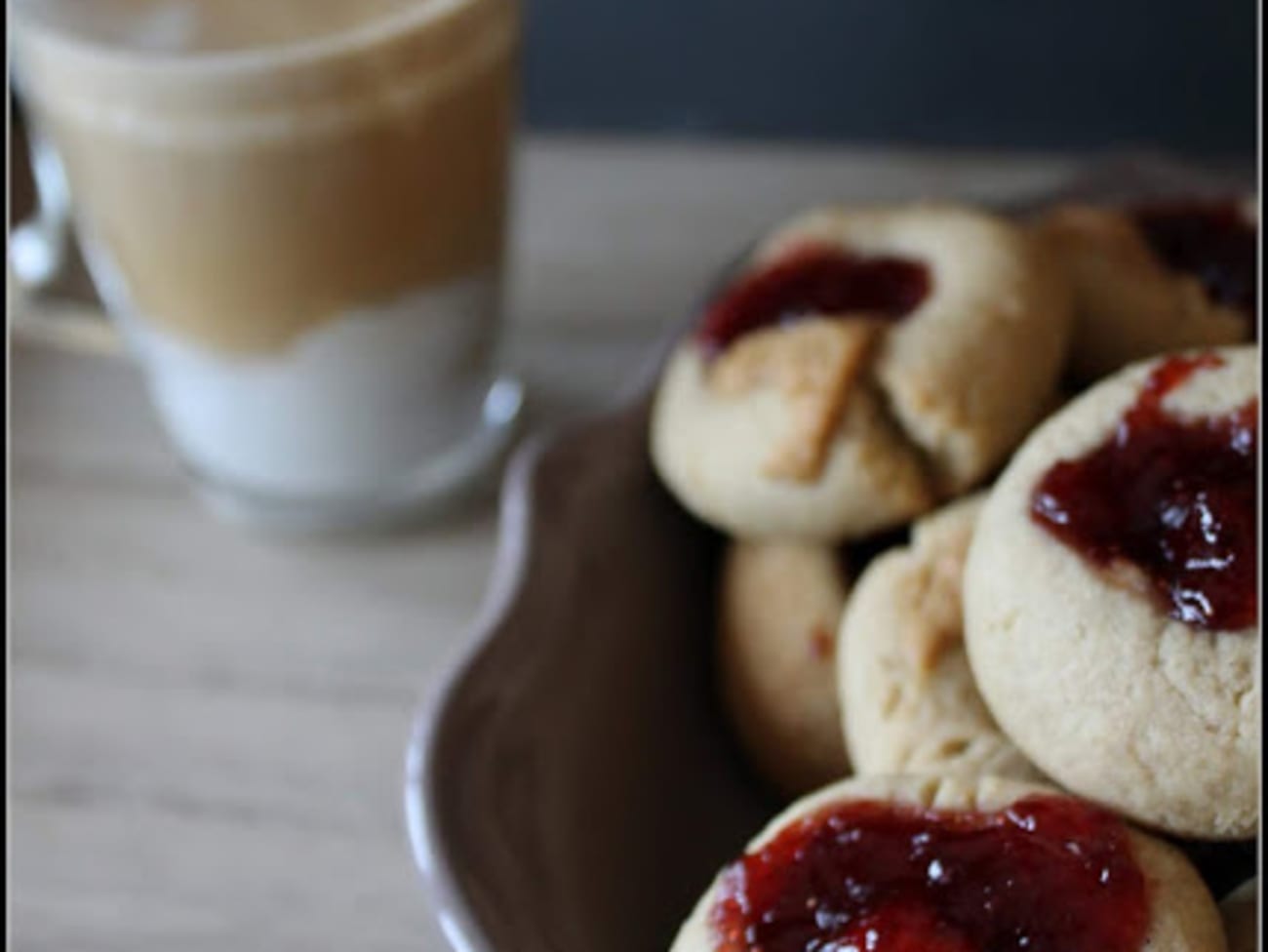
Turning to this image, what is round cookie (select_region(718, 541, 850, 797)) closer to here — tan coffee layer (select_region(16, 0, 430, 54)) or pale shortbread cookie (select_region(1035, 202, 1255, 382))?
pale shortbread cookie (select_region(1035, 202, 1255, 382))

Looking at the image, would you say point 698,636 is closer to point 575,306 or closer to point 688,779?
point 688,779

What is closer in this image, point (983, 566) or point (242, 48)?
point (983, 566)

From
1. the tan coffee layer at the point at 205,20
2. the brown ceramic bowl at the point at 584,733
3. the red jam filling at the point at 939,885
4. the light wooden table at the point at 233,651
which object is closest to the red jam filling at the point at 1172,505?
the red jam filling at the point at 939,885

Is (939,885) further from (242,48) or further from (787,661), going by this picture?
(242,48)

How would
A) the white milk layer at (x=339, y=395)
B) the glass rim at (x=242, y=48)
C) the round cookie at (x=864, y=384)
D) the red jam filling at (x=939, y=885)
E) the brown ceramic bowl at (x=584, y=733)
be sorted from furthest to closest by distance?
the white milk layer at (x=339, y=395), the glass rim at (x=242, y=48), the round cookie at (x=864, y=384), the brown ceramic bowl at (x=584, y=733), the red jam filling at (x=939, y=885)

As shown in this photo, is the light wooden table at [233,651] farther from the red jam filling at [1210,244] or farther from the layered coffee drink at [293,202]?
the red jam filling at [1210,244]

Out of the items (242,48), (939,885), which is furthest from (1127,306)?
(242,48)
